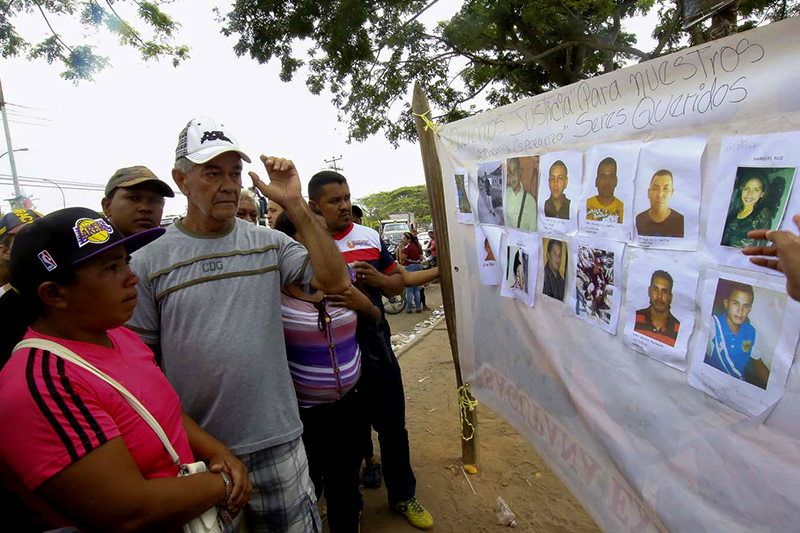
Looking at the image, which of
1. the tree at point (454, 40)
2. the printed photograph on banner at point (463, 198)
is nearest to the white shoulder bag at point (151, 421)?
the printed photograph on banner at point (463, 198)

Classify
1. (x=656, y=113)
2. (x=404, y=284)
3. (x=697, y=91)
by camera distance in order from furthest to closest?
(x=404, y=284), (x=656, y=113), (x=697, y=91)

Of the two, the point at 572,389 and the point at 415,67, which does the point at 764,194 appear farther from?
the point at 415,67

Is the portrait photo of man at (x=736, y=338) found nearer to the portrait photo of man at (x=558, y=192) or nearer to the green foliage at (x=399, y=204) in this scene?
the portrait photo of man at (x=558, y=192)

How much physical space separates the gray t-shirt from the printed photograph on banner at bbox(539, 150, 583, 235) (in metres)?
1.20

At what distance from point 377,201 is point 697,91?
64.7 metres

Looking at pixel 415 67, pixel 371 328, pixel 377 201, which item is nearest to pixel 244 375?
pixel 371 328

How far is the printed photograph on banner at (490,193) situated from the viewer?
90.3 inches

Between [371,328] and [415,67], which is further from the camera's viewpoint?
[415,67]

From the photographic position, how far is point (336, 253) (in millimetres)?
1695

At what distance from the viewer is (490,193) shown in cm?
237

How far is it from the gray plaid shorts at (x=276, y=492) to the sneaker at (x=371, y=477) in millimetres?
1380

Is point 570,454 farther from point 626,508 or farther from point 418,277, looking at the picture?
point 418,277

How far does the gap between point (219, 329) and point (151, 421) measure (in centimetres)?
42

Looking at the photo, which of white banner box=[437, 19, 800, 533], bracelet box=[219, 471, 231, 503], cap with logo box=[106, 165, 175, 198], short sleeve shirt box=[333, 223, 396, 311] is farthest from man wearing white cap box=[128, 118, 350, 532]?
white banner box=[437, 19, 800, 533]
